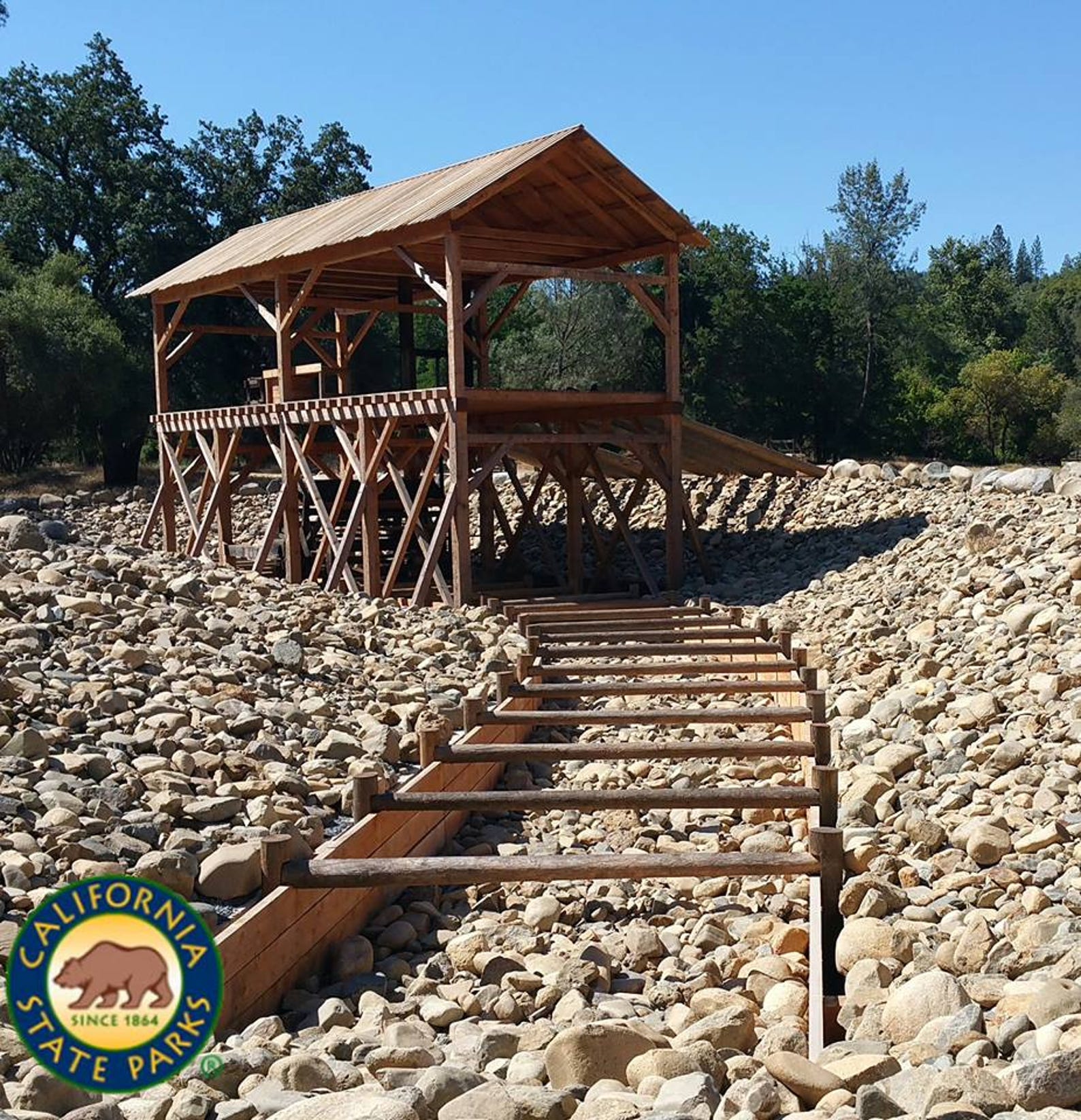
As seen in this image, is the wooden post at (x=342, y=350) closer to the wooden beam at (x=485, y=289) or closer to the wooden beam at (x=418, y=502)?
the wooden beam at (x=418, y=502)

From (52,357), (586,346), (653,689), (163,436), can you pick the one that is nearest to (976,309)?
(586,346)

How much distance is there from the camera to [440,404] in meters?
15.0

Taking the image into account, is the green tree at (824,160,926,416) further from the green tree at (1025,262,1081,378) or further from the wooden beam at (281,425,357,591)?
the wooden beam at (281,425,357,591)

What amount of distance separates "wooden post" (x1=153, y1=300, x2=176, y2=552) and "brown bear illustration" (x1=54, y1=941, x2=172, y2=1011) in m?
17.8

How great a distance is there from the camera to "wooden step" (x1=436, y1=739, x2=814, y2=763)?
7.89m

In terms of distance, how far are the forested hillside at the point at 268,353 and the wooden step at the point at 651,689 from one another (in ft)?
77.6

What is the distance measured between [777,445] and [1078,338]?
89.1 feet

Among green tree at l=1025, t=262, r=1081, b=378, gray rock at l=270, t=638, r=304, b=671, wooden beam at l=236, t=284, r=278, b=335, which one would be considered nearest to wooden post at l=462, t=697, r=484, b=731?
gray rock at l=270, t=638, r=304, b=671

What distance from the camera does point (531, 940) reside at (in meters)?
6.19

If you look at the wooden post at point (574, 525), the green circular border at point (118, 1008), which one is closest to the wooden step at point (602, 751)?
the green circular border at point (118, 1008)

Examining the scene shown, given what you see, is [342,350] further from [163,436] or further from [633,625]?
[633,625]

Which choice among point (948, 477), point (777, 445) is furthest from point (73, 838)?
point (777, 445)

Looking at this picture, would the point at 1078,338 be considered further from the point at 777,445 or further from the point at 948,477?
the point at 948,477

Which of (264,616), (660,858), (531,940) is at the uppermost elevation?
(264,616)
